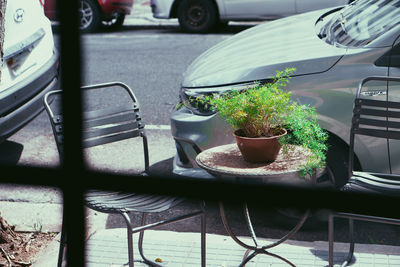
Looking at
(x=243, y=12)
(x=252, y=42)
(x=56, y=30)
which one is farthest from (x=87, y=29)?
(x=252, y=42)

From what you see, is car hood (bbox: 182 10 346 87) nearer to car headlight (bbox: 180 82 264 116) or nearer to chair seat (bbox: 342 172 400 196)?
car headlight (bbox: 180 82 264 116)

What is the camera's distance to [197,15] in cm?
1167

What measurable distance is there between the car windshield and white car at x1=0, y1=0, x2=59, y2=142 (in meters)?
2.22

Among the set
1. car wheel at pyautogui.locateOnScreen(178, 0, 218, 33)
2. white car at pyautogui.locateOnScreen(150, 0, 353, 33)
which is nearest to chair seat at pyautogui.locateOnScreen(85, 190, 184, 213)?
white car at pyautogui.locateOnScreen(150, 0, 353, 33)

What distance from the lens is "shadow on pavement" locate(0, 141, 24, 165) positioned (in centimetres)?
535

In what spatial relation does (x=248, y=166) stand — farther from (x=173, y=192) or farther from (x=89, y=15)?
(x=89, y=15)

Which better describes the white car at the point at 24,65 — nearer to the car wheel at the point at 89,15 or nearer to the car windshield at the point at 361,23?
the car windshield at the point at 361,23

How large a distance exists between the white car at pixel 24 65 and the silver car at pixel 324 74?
128 centimetres

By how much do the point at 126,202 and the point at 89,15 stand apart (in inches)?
383

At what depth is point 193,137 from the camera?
12.9 ft

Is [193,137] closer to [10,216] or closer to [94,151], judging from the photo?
[10,216]

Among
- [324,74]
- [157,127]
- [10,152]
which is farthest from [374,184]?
[10,152]

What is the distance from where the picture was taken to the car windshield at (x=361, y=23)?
385 centimetres

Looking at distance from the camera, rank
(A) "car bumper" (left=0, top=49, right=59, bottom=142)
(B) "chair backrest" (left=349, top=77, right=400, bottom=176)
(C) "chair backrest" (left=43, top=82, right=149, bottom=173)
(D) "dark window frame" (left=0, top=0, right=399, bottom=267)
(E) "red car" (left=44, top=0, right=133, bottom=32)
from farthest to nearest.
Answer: (E) "red car" (left=44, top=0, right=133, bottom=32) < (A) "car bumper" (left=0, top=49, right=59, bottom=142) < (C) "chair backrest" (left=43, top=82, right=149, bottom=173) < (B) "chair backrest" (left=349, top=77, right=400, bottom=176) < (D) "dark window frame" (left=0, top=0, right=399, bottom=267)
